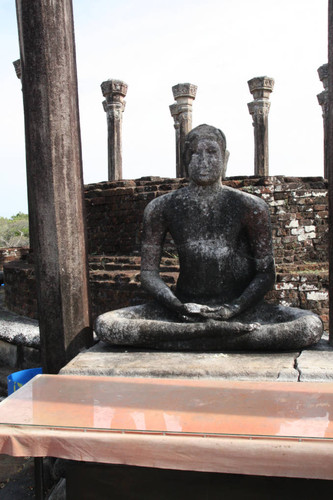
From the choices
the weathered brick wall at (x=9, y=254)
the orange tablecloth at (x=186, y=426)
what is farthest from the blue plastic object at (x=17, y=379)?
the weathered brick wall at (x=9, y=254)

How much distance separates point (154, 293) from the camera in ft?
9.67

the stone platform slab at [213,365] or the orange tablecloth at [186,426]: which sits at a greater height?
the stone platform slab at [213,365]

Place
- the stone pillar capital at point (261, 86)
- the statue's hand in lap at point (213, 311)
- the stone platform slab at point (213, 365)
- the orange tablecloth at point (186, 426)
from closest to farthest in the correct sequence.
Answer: the orange tablecloth at point (186, 426) → the stone platform slab at point (213, 365) → the statue's hand in lap at point (213, 311) → the stone pillar capital at point (261, 86)

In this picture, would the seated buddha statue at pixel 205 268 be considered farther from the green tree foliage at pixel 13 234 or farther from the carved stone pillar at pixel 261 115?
the green tree foliage at pixel 13 234

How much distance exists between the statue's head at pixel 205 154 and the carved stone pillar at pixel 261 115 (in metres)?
10.2

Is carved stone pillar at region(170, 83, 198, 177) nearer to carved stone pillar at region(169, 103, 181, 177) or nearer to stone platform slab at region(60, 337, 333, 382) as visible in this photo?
carved stone pillar at region(169, 103, 181, 177)

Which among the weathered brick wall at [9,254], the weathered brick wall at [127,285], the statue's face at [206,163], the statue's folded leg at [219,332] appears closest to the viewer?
the statue's folded leg at [219,332]

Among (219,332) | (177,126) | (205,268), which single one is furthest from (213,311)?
(177,126)

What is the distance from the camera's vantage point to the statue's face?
9.59ft

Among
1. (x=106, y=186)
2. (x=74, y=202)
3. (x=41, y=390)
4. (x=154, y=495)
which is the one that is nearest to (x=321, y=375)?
(x=154, y=495)

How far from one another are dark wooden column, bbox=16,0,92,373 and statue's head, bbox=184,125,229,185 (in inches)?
27.8

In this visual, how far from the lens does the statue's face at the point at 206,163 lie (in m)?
2.92

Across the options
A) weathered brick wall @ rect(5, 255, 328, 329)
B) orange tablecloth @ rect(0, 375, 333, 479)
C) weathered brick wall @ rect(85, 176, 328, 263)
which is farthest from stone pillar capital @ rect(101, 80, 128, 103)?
orange tablecloth @ rect(0, 375, 333, 479)

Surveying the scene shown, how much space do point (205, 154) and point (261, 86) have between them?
10779 millimetres
